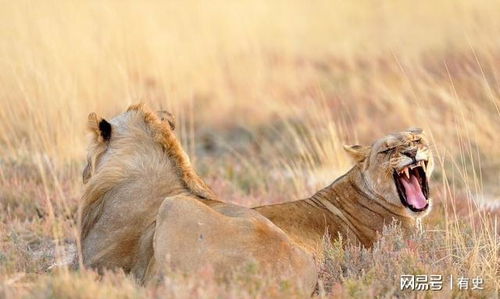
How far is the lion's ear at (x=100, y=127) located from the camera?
6.09 metres

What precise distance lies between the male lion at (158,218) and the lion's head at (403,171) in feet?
5.44

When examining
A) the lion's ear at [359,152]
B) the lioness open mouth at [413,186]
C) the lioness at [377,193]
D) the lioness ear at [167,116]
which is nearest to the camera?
the lioness ear at [167,116]

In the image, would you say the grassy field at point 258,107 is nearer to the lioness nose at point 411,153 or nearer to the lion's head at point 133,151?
the lioness nose at point 411,153

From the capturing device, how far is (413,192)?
7113 millimetres

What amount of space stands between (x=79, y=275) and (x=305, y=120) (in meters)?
9.38

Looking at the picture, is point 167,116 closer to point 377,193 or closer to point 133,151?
point 133,151

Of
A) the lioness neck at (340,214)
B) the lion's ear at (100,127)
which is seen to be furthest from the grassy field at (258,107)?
the lion's ear at (100,127)

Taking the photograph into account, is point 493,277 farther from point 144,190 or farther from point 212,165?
point 212,165

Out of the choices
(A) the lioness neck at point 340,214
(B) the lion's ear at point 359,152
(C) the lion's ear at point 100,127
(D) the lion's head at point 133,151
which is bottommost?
(A) the lioness neck at point 340,214

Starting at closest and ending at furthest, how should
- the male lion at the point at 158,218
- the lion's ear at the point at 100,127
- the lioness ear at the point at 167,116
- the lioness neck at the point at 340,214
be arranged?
the male lion at the point at 158,218 < the lion's ear at the point at 100,127 < the lioness ear at the point at 167,116 < the lioness neck at the point at 340,214

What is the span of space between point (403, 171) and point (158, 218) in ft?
8.10

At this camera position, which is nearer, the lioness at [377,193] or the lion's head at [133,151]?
the lion's head at [133,151]

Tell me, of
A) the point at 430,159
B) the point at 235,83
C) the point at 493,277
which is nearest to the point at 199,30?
the point at 235,83

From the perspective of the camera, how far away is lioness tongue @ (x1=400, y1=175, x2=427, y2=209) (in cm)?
707
